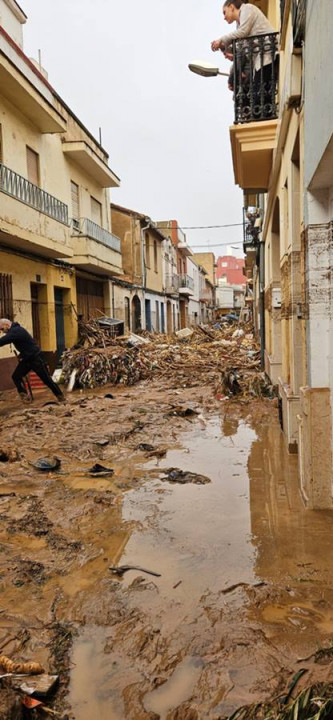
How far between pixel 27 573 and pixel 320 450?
2.37m

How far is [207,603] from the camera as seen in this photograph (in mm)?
2793

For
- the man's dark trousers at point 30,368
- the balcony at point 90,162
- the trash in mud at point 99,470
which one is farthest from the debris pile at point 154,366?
the balcony at point 90,162

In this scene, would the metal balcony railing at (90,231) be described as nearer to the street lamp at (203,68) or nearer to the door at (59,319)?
the door at (59,319)

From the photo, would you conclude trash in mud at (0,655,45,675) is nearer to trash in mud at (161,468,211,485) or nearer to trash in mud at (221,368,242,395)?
Answer: trash in mud at (161,468,211,485)

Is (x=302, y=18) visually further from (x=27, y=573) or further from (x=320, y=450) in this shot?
(x=27, y=573)

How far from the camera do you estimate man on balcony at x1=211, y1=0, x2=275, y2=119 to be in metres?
6.99

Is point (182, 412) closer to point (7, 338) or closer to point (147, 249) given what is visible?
point (7, 338)

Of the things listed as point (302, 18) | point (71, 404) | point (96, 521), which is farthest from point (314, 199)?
point (71, 404)

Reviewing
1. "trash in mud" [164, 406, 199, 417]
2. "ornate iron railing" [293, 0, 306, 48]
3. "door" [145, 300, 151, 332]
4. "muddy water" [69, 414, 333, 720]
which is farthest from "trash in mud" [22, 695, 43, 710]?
"door" [145, 300, 151, 332]

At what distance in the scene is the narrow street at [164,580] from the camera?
2178 mm

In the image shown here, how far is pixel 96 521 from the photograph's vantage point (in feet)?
13.4

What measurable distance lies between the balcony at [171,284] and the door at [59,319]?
1755 centimetres

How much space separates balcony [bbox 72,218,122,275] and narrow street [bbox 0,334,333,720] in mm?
10881

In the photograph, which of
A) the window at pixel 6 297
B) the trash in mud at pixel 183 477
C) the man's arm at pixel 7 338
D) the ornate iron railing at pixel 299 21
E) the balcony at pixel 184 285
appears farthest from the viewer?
the balcony at pixel 184 285
